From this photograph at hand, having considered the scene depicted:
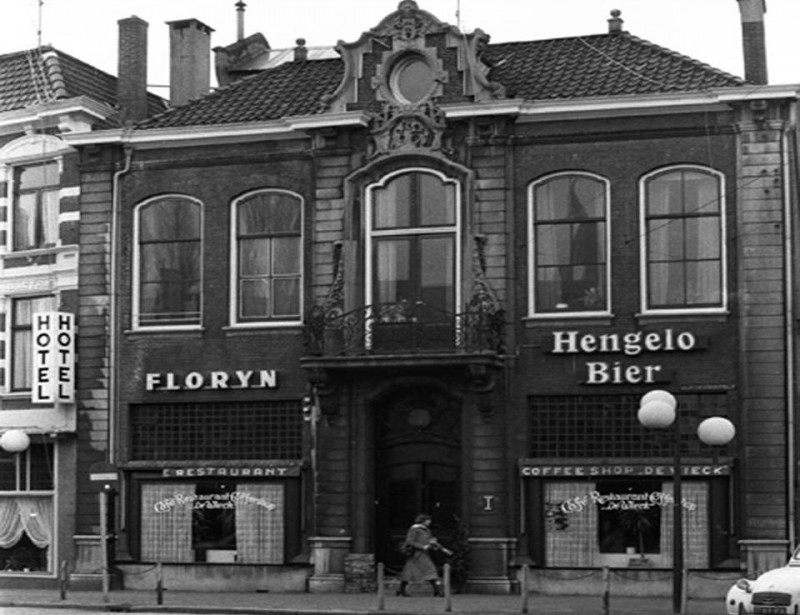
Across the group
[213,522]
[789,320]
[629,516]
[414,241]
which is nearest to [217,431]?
[213,522]

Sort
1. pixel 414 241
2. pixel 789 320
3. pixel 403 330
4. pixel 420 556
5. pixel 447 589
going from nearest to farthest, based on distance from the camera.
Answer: pixel 447 589
pixel 420 556
pixel 789 320
pixel 403 330
pixel 414 241

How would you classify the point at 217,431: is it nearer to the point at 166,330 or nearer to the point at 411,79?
the point at 166,330

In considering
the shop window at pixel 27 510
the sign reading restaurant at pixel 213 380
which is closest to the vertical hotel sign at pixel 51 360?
the shop window at pixel 27 510

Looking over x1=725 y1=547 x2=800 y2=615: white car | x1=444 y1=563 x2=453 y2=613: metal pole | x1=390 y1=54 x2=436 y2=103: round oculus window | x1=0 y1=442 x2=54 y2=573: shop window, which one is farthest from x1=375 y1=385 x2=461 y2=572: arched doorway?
x1=725 y1=547 x2=800 y2=615: white car

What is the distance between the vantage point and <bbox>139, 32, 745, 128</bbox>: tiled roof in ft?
118

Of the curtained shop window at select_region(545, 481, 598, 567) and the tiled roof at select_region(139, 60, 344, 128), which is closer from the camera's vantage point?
the curtained shop window at select_region(545, 481, 598, 567)

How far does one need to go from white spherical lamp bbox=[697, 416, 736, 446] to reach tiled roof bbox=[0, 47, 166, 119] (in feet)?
54.6

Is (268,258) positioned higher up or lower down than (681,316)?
higher up

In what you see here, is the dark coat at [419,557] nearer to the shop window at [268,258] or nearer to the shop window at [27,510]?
the shop window at [268,258]

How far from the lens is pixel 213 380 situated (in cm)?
3762

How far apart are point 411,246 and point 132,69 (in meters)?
8.37

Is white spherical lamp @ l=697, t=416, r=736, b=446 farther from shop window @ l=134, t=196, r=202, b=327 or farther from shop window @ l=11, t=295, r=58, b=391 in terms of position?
shop window @ l=11, t=295, r=58, b=391

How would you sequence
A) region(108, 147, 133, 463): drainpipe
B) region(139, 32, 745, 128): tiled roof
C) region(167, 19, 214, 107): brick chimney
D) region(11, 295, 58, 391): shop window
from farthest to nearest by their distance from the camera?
region(167, 19, 214, 107): brick chimney < region(11, 295, 58, 391): shop window < region(108, 147, 133, 463): drainpipe < region(139, 32, 745, 128): tiled roof

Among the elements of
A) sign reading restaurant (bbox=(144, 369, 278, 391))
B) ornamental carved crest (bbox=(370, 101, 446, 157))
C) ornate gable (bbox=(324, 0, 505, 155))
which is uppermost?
ornate gable (bbox=(324, 0, 505, 155))
